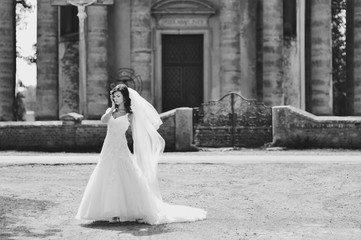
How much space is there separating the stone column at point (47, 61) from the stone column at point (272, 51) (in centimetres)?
940

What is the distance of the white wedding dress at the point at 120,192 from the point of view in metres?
8.08

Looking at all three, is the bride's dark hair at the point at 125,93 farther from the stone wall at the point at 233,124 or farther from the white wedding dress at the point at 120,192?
the stone wall at the point at 233,124

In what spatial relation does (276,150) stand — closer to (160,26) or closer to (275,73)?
(275,73)

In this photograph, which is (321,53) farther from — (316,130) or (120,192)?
(120,192)

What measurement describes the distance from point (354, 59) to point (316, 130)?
34.2ft

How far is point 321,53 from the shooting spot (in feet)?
93.4

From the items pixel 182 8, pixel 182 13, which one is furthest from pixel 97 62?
pixel 182 8

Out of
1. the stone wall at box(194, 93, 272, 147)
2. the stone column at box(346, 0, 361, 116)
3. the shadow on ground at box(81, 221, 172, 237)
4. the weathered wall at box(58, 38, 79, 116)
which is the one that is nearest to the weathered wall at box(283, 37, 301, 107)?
the stone column at box(346, 0, 361, 116)

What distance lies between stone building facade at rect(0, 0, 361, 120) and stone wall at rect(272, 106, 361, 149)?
18.2 ft

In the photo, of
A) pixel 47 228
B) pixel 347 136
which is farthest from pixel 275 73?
pixel 47 228

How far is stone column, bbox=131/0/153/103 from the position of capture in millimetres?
25312

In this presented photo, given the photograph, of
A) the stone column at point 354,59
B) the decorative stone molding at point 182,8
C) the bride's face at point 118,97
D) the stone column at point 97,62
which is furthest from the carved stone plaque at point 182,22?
the bride's face at point 118,97

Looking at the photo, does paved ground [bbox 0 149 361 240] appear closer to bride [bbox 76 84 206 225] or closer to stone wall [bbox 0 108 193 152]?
bride [bbox 76 84 206 225]

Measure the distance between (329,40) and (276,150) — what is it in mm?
10388
